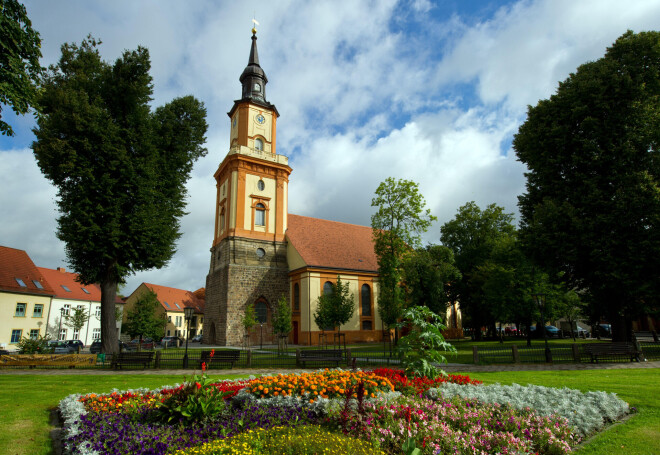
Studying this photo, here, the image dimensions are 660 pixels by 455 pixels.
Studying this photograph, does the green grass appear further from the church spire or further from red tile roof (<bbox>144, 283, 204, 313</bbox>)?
red tile roof (<bbox>144, 283, 204, 313</bbox>)

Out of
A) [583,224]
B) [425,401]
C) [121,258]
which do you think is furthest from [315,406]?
[121,258]

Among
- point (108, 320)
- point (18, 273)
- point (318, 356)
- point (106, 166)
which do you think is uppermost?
point (106, 166)

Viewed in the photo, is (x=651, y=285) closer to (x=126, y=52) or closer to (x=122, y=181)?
(x=122, y=181)

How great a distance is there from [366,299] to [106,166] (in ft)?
86.5

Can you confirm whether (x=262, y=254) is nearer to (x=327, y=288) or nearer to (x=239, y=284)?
(x=239, y=284)

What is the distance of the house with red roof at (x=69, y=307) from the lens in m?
41.3

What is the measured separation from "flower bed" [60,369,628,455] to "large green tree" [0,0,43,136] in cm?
974

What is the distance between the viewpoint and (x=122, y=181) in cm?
2078

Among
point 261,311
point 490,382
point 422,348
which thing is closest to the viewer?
point 422,348

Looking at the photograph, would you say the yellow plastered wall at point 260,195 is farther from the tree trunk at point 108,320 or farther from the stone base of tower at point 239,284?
the tree trunk at point 108,320

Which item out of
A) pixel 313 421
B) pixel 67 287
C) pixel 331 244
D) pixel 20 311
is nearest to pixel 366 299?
pixel 331 244

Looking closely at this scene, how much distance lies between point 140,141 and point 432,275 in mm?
26328

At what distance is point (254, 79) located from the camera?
1547 inches

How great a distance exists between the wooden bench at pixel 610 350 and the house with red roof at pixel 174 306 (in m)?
60.3
